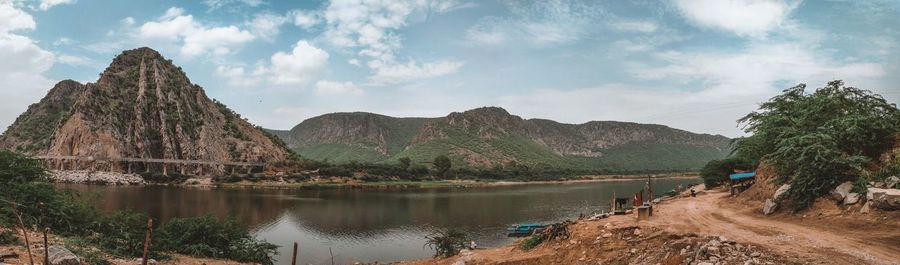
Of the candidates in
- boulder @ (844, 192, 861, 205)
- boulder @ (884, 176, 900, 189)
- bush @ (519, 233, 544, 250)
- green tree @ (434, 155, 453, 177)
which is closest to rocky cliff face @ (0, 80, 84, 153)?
green tree @ (434, 155, 453, 177)

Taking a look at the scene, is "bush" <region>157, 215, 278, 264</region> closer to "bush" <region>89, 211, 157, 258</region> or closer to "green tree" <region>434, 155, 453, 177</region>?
Answer: "bush" <region>89, 211, 157, 258</region>

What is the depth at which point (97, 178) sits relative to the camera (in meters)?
90.9

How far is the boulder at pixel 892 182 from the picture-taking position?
1470 centimetres

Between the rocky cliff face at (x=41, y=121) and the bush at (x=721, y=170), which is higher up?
the rocky cliff face at (x=41, y=121)

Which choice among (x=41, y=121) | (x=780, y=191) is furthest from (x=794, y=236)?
(x=41, y=121)

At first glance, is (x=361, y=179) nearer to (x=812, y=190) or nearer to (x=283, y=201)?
(x=283, y=201)

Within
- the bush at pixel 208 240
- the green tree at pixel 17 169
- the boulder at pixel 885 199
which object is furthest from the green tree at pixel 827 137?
the green tree at pixel 17 169

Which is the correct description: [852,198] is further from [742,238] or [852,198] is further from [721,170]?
[721,170]

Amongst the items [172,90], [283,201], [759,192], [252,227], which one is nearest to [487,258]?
[759,192]

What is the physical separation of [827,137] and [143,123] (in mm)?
134257

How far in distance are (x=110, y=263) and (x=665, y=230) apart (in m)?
19.0

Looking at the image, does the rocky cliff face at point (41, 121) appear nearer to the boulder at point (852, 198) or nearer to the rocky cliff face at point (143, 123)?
the rocky cliff face at point (143, 123)

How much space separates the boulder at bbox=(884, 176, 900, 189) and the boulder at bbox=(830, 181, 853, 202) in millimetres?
972

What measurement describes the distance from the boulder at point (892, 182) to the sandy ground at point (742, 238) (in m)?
1.35
